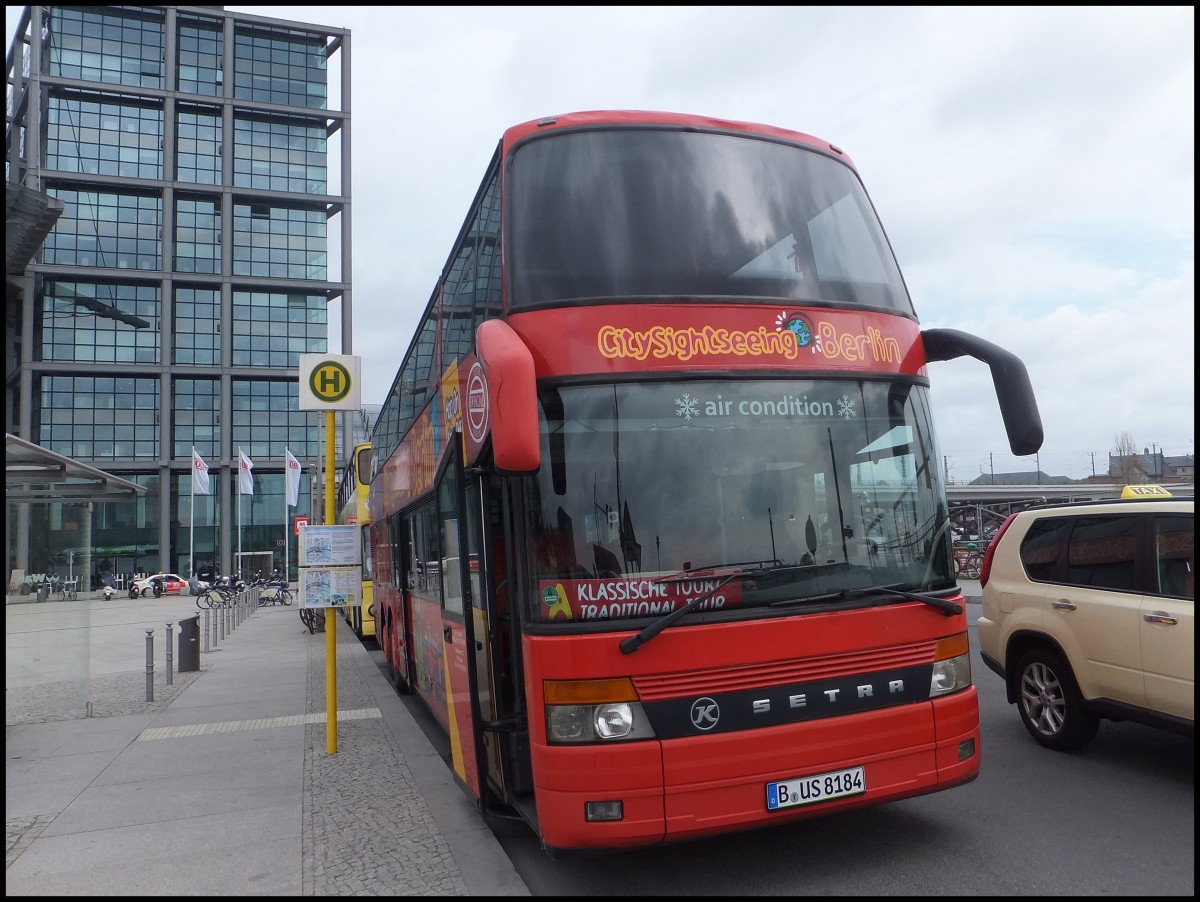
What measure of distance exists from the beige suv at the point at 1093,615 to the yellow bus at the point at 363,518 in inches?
440

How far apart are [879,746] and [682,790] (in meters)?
1.06

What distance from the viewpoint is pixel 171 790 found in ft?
23.5

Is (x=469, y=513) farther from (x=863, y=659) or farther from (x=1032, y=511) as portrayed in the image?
(x=1032, y=511)

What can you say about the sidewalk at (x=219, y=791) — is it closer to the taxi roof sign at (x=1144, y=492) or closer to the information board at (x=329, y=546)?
the information board at (x=329, y=546)

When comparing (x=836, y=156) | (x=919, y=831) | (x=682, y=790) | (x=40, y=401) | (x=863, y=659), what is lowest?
(x=919, y=831)

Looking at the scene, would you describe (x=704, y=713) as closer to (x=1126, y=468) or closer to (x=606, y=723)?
(x=606, y=723)

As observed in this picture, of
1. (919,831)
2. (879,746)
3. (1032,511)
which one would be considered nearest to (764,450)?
(879,746)

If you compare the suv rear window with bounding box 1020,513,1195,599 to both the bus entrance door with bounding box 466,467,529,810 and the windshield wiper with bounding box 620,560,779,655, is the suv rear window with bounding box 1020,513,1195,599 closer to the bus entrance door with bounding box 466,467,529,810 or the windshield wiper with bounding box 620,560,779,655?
the windshield wiper with bounding box 620,560,779,655

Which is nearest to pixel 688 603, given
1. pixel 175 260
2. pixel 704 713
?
pixel 704 713

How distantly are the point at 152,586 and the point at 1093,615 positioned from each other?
50102mm

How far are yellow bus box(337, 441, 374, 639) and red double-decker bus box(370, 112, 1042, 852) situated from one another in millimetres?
11756

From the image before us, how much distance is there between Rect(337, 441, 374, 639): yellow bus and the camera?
17.8 metres

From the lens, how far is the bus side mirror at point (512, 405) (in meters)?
4.08

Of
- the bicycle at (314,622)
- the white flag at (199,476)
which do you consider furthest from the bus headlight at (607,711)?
the white flag at (199,476)
